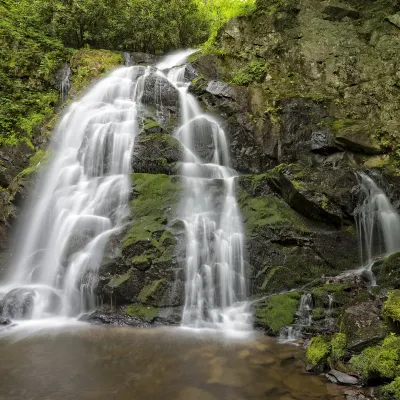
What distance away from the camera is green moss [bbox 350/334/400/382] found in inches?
191

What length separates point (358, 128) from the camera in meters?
12.5

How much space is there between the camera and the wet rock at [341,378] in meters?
5.11

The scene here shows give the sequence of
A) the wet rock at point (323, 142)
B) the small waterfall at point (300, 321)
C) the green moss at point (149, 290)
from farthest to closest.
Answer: the wet rock at point (323, 142) → the green moss at point (149, 290) → the small waterfall at point (300, 321)

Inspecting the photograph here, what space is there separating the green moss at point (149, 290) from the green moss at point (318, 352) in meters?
4.02

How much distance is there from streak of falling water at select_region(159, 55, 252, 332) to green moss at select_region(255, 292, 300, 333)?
348mm

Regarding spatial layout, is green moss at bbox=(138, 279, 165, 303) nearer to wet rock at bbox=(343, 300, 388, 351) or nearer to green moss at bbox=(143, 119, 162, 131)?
wet rock at bbox=(343, 300, 388, 351)

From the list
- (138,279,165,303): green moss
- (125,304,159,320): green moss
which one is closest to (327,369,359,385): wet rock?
(125,304,159,320): green moss

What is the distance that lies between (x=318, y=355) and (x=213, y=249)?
13.8 ft

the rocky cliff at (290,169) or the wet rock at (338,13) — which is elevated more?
the wet rock at (338,13)

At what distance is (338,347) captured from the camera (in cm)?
575

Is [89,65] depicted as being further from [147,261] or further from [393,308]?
[393,308]

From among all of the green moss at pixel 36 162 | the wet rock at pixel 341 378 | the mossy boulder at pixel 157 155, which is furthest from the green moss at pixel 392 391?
the green moss at pixel 36 162

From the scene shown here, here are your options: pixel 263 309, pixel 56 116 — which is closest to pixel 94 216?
→ pixel 263 309

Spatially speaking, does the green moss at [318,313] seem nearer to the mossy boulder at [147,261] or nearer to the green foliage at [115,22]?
the mossy boulder at [147,261]
